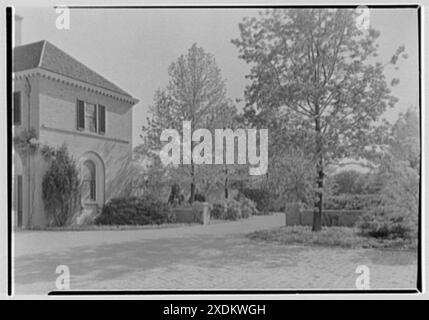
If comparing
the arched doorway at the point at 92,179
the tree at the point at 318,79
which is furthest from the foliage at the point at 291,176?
the arched doorway at the point at 92,179

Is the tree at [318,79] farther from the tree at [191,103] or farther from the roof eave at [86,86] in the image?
the roof eave at [86,86]

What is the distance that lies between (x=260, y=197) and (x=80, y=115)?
3.01m

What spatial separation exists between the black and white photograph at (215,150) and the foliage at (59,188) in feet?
0.07

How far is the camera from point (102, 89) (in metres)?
6.41

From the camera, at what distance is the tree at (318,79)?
628 centimetres

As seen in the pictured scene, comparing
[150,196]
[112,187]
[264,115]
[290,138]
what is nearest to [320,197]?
[290,138]

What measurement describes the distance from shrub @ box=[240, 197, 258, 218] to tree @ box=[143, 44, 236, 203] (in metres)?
0.55

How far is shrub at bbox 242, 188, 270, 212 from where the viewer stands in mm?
6375

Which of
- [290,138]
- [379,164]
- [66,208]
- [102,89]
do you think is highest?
[102,89]

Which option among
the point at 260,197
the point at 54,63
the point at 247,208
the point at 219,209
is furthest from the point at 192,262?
the point at 54,63

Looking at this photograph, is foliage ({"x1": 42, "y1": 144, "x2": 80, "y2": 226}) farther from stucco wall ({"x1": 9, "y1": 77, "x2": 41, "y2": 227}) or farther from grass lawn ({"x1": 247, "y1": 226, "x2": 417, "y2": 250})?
grass lawn ({"x1": 247, "y1": 226, "x2": 417, "y2": 250})

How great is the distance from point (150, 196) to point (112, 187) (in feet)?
1.93

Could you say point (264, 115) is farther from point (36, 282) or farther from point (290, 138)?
point (36, 282)

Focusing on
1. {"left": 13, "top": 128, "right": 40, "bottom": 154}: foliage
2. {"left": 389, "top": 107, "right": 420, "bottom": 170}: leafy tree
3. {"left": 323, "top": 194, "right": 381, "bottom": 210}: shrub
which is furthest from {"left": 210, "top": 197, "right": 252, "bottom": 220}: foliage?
{"left": 13, "top": 128, "right": 40, "bottom": 154}: foliage
